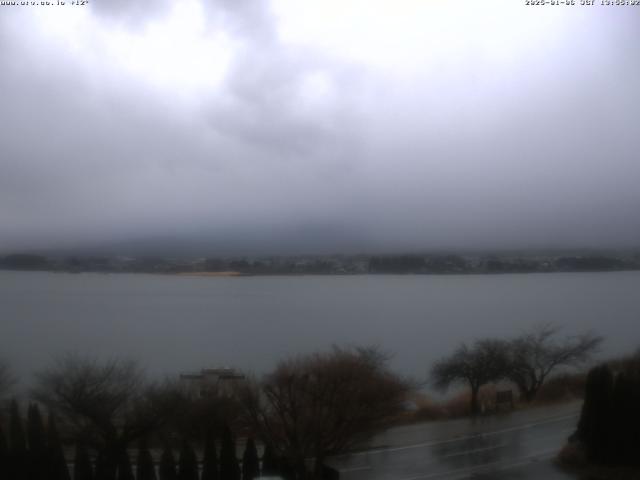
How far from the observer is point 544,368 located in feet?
28.5

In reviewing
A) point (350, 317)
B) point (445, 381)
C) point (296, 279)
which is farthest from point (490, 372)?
point (296, 279)

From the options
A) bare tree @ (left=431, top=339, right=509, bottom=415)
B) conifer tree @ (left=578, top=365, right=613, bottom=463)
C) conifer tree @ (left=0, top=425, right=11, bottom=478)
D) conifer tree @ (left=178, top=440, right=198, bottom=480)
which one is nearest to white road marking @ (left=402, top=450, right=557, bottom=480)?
conifer tree @ (left=578, top=365, right=613, bottom=463)

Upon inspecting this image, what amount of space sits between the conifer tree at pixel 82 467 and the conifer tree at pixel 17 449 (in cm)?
48

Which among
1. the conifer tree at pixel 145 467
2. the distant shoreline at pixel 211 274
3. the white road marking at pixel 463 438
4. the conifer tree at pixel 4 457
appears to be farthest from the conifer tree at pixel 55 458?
the distant shoreline at pixel 211 274

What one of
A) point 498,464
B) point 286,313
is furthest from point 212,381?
point 498,464

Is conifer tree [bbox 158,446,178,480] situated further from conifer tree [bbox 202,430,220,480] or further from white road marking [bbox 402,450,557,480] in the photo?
white road marking [bbox 402,450,557,480]

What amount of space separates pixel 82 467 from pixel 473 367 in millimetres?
5429

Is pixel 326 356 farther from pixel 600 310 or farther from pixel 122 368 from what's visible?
pixel 600 310

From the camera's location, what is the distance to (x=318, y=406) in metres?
6.61

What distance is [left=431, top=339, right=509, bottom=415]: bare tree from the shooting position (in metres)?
8.38

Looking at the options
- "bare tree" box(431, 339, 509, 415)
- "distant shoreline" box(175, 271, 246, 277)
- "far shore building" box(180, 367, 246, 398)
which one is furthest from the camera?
"distant shoreline" box(175, 271, 246, 277)

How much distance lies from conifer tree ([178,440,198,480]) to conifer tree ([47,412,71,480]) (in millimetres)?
1152

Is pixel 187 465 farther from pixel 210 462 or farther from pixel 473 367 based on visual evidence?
pixel 473 367

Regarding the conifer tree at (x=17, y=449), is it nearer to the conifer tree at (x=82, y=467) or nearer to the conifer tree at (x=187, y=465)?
the conifer tree at (x=82, y=467)
